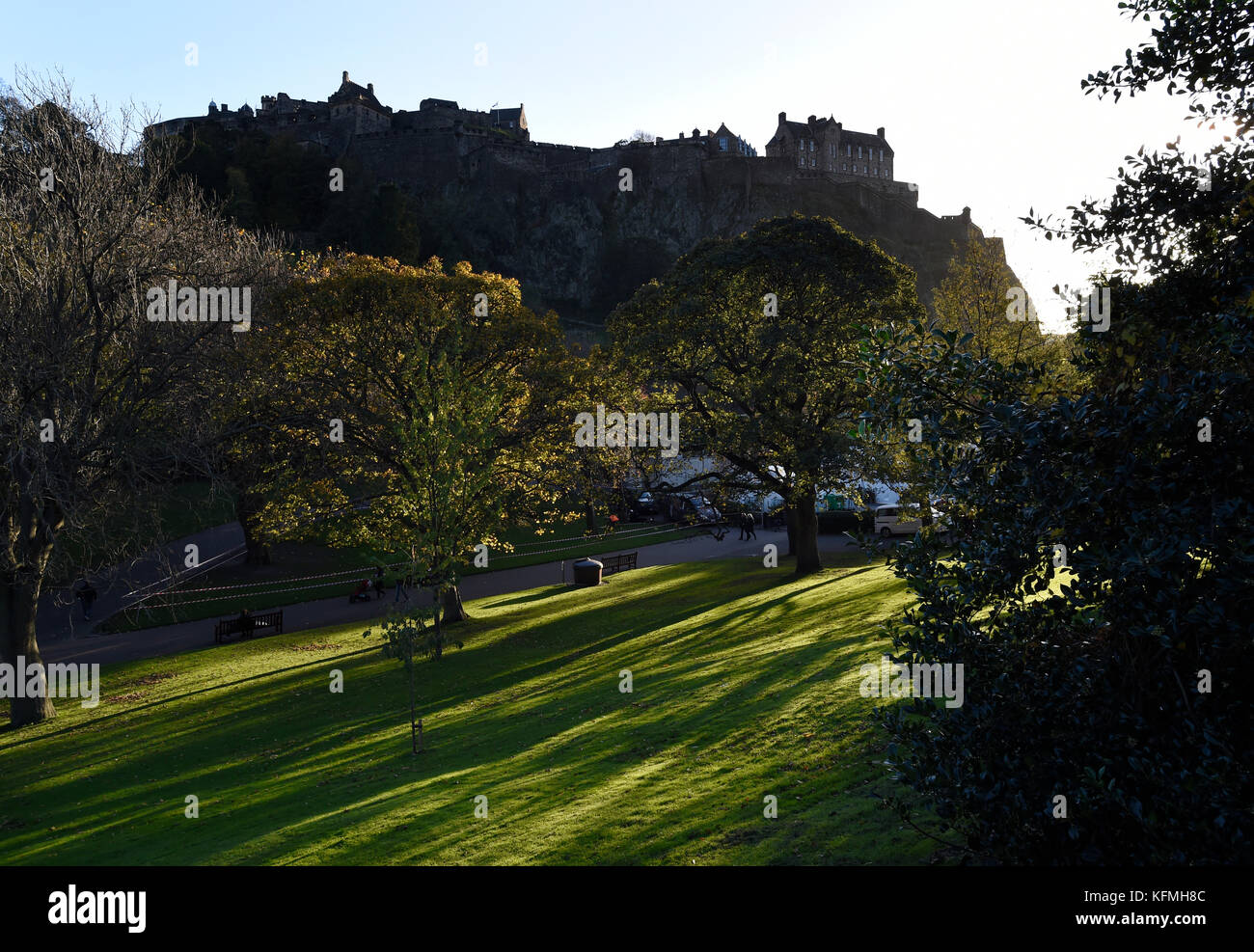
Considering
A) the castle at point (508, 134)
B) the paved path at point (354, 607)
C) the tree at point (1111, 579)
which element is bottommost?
the paved path at point (354, 607)

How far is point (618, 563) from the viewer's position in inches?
1446

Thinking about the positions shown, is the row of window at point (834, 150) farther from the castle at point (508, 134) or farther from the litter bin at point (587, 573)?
the litter bin at point (587, 573)

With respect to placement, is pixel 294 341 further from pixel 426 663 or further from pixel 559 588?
pixel 559 588

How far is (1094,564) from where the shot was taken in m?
5.00

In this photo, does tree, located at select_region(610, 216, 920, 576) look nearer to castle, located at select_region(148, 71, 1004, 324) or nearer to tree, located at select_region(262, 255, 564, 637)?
tree, located at select_region(262, 255, 564, 637)

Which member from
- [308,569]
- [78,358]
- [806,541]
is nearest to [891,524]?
[806,541]

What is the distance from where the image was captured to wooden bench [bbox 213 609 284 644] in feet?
90.4

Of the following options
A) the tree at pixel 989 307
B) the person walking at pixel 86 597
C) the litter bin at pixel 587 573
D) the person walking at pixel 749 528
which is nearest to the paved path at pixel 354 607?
the person walking at pixel 749 528

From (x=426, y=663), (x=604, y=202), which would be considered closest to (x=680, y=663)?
(x=426, y=663)

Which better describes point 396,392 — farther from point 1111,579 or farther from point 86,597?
point 1111,579

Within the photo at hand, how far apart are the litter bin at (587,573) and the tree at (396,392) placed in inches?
229

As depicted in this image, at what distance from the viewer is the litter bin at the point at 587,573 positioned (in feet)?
111

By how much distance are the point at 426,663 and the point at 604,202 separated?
106 m

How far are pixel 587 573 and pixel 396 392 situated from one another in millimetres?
10957
